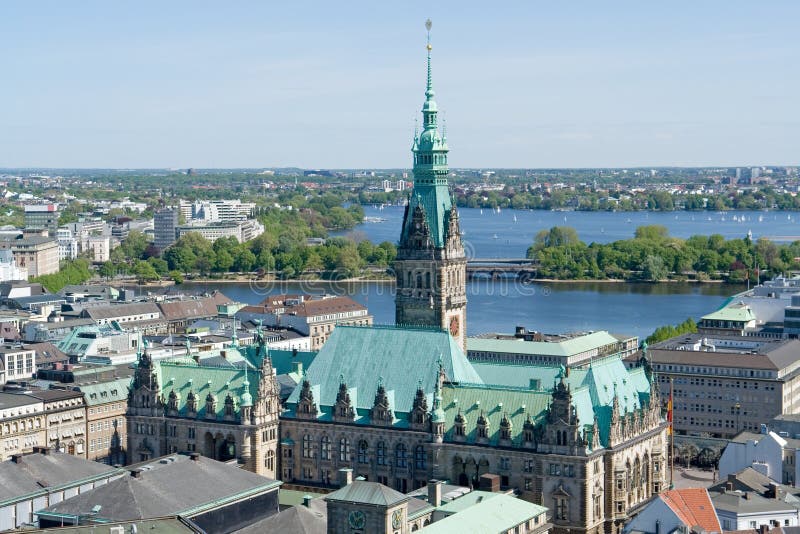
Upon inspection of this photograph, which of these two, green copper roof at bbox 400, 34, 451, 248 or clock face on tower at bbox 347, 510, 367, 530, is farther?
green copper roof at bbox 400, 34, 451, 248

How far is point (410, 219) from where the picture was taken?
92000 mm

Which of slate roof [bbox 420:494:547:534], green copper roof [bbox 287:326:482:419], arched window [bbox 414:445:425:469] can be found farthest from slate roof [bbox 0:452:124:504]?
slate roof [bbox 420:494:547:534]

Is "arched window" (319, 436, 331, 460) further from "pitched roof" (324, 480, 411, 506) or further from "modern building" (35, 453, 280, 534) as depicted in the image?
"pitched roof" (324, 480, 411, 506)

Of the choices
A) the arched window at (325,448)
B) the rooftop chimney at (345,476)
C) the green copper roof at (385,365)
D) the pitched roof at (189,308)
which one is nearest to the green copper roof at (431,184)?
the green copper roof at (385,365)

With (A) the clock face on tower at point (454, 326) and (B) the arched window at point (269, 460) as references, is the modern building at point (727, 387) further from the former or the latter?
(B) the arched window at point (269, 460)

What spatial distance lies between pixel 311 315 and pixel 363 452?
71.8m

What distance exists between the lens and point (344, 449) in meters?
81.6

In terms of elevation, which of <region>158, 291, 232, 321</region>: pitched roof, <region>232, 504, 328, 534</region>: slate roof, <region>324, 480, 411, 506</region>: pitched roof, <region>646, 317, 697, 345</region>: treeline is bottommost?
<region>158, 291, 232, 321</region>: pitched roof

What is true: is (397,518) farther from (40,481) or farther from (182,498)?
(40,481)

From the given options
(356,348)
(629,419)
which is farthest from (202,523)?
(629,419)

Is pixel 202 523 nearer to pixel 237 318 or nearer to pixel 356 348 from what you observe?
pixel 356 348

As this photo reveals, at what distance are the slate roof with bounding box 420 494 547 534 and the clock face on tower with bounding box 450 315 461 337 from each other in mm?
21719

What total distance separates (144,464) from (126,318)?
273ft

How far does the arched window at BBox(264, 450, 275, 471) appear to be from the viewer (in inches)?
3275
